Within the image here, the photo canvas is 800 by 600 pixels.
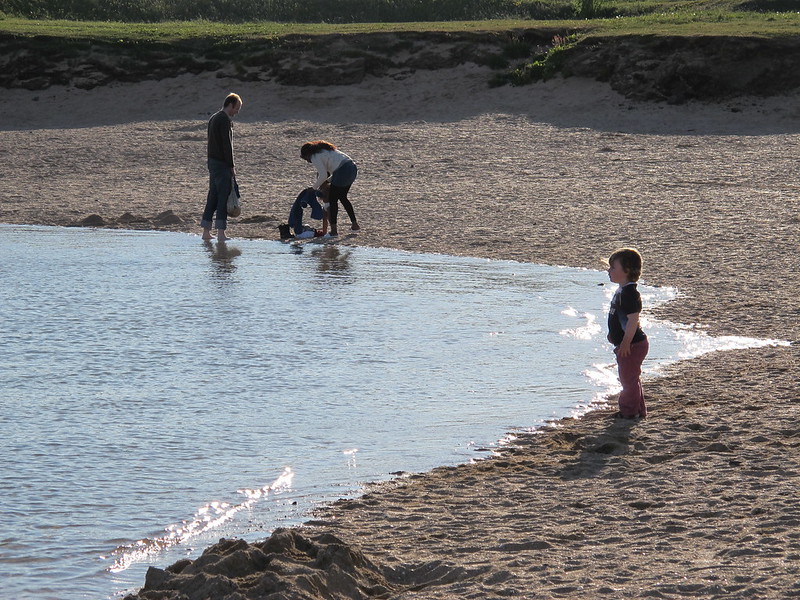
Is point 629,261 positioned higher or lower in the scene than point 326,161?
lower

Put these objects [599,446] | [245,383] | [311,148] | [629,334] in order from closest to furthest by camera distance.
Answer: [599,446]
[629,334]
[245,383]
[311,148]

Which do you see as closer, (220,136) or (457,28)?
(220,136)

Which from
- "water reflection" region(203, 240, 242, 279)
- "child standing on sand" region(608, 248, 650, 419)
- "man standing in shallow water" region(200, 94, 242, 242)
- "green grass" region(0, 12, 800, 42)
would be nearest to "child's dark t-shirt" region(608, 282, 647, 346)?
"child standing on sand" region(608, 248, 650, 419)

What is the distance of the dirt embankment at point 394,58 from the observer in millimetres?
25016

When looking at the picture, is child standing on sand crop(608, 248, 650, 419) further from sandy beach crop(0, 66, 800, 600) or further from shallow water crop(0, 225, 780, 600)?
shallow water crop(0, 225, 780, 600)

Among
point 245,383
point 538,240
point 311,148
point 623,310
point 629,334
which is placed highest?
point 311,148

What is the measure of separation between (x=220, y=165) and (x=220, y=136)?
0.37m

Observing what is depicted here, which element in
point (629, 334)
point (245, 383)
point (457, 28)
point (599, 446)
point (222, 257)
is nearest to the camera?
point (599, 446)

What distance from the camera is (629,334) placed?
22.7 feet

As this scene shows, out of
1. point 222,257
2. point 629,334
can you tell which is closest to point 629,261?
point 629,334

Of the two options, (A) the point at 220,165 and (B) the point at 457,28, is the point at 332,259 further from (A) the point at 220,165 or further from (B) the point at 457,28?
(B) the point at 457,28

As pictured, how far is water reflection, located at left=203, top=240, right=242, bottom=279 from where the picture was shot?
12.2 meters

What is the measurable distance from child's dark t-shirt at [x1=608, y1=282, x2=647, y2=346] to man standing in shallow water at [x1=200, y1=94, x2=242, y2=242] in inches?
285

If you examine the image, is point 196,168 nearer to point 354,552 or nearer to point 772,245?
point 772,245
